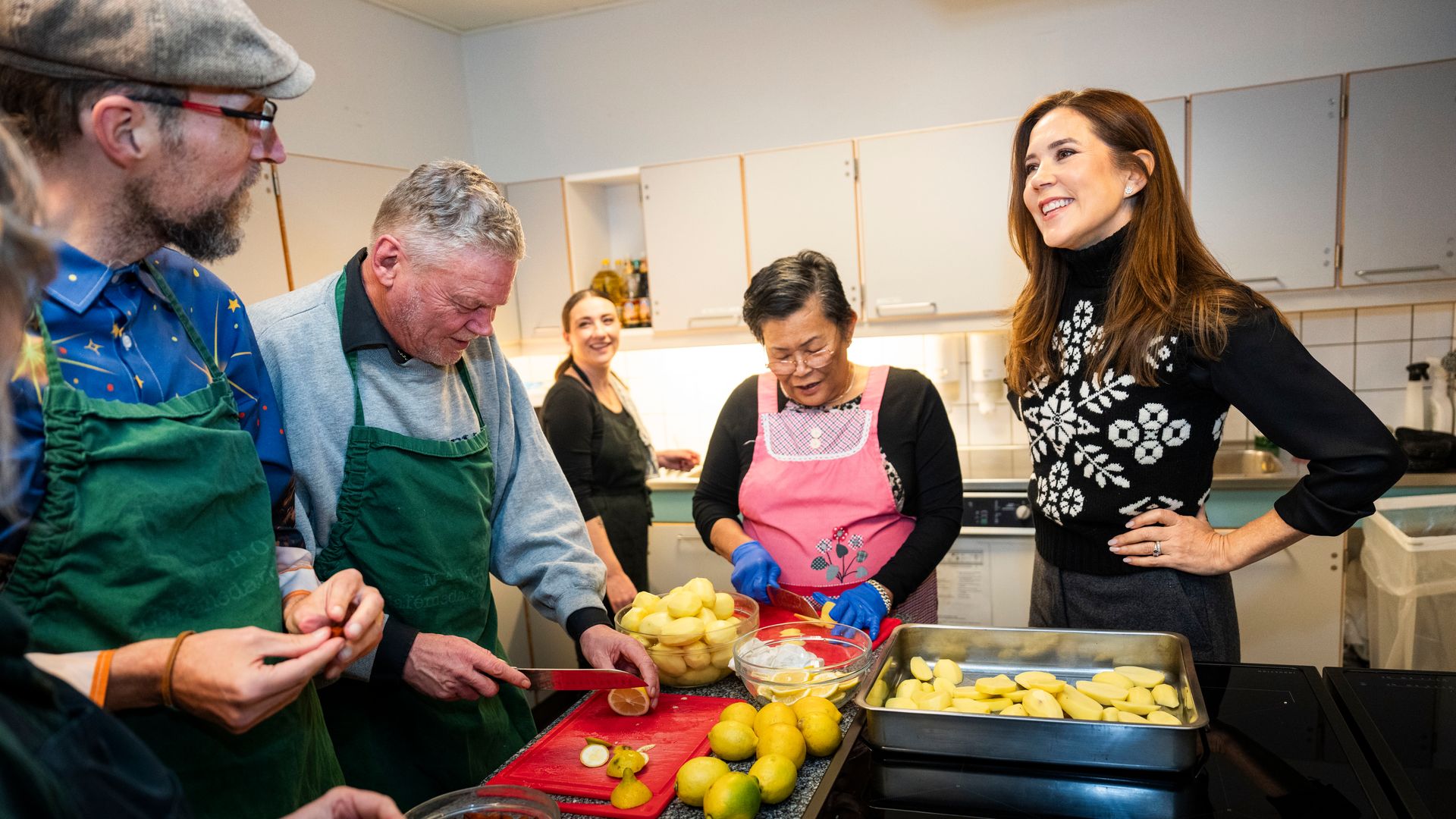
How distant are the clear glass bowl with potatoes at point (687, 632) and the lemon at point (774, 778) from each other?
313 mm

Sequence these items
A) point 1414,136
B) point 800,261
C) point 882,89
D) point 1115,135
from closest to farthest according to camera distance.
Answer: point 1115,135 → point 800,261 → point 1414,136 → point 882,89

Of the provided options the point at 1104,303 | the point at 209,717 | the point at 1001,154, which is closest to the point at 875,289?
the point at 1001,154

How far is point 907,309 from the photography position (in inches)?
118

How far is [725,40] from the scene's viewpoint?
3441 millimetres

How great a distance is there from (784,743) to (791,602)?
58cm

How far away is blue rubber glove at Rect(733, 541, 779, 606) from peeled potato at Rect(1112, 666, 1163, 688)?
2.24 ft

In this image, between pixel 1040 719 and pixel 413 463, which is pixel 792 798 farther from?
pixel 413 463

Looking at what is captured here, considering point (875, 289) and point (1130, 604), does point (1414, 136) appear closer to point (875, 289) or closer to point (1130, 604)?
point (875, 289)

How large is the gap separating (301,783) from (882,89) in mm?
2912

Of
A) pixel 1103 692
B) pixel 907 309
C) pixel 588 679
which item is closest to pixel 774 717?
pixel 588 679

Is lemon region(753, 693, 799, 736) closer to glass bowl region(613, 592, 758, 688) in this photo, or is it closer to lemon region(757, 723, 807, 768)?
lemon region(757, 723, 807, 768)

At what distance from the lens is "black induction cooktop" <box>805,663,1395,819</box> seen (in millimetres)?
902

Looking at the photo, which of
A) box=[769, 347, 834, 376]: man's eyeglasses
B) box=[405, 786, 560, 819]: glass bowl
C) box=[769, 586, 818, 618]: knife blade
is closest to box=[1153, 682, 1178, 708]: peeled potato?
box=[769, 586, 818, 618]: knife blade

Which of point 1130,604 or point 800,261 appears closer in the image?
point 1130,604
